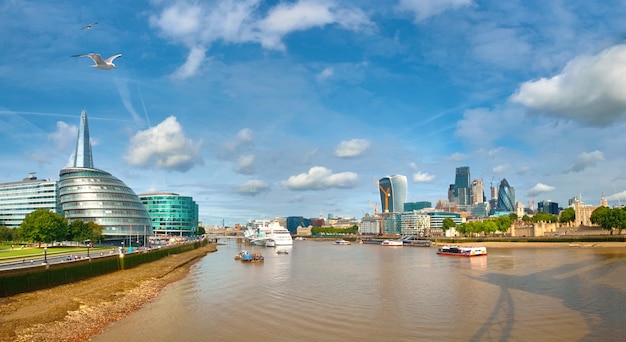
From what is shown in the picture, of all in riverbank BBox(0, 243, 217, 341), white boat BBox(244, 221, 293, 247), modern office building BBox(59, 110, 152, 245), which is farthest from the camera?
white boat BBox(244, 221, 293, 247)

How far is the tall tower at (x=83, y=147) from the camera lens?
525 ft

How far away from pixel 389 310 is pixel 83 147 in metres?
157

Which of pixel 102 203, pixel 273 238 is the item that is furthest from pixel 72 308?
pixel 273 238

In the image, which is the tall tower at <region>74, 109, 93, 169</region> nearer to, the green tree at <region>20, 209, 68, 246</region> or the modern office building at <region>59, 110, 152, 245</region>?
the modern office building at <region>59, 110, 152, 245</region>

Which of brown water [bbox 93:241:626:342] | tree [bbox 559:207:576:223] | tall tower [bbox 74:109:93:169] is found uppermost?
tall tower [bbox 74:109:93:169]

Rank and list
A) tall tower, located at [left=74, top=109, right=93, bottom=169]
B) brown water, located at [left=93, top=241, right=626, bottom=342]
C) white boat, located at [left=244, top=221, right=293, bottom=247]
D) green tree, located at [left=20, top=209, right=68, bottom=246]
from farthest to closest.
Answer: tall tower, located at [left=74, top=109, right=93, bottom=169]
white boat, located at [left=244, top=221, right=293, bottom=247]
green tree, located at [left=20, top=209, right=68, bottom=246]
brown water, located at [left=93, top=241, right=626, bottom=342]

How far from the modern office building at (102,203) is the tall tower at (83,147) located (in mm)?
20468

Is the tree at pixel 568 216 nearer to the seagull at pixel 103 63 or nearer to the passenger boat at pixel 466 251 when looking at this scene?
the passenger boat at pixel 466 251

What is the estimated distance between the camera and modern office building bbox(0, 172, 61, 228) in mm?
162250

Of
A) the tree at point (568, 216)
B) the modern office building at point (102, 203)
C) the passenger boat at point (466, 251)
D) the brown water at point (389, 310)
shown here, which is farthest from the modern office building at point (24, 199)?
the tree at point (568, 216)

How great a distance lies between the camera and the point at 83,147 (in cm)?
16225

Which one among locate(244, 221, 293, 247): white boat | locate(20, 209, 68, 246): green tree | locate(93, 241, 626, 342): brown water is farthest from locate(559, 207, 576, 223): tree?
locate(20, 209, 68, 246): green tree

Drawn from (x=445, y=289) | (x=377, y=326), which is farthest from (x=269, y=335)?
(x=445, y=289)

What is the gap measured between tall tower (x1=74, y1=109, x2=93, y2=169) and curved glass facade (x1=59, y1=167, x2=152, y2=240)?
71.0 feet
